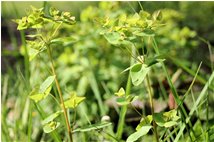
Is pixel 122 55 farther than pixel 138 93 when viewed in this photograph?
Yes

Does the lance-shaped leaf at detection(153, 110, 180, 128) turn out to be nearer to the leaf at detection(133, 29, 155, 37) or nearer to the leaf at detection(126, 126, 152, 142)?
the leaf at detection(126, 126, 152, 142)

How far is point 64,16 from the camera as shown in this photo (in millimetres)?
1020

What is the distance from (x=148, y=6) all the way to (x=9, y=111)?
1726 mm

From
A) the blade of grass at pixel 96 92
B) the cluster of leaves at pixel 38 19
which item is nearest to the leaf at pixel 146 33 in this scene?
the cluster of leaves at pixel 38 19

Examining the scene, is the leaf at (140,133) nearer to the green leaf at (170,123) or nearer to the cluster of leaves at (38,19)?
the green leaf at (170,123)

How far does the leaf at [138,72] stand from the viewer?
96cm

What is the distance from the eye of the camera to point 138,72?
976 millimetres

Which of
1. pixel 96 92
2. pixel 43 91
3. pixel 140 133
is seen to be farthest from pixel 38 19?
pixel 96 92

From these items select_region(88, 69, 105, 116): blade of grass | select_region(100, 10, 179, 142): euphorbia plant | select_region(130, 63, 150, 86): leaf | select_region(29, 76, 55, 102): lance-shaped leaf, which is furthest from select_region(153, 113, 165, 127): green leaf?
select_region(88, 69, 105, 116): blade of grass

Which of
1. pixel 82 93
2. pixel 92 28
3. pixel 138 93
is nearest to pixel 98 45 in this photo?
pixel 92 28

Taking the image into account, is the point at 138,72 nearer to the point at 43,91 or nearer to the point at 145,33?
the point at 145,33

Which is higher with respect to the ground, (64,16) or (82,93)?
(64,16)

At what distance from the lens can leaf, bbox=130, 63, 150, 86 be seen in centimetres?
96

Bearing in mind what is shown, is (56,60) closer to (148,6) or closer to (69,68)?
(69,68)
